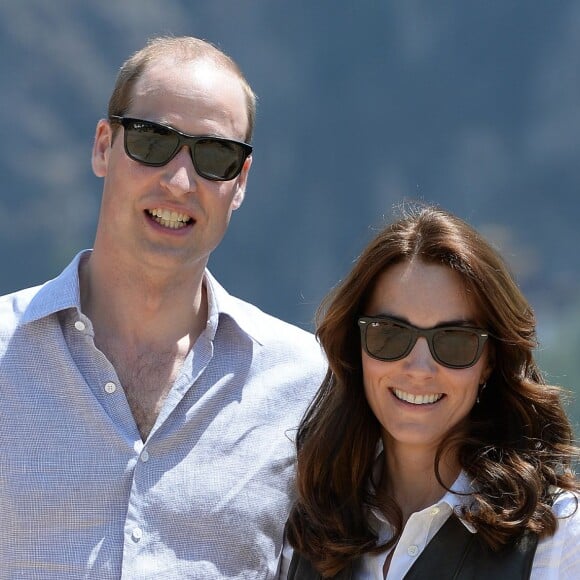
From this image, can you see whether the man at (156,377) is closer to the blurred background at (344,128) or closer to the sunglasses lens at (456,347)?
the sunglasses lens at (456,347)

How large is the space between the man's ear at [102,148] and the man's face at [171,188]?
0.03 meters

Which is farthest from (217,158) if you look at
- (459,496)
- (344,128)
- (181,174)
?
(344,128)

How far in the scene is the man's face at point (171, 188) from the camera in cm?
288

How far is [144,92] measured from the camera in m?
2.96

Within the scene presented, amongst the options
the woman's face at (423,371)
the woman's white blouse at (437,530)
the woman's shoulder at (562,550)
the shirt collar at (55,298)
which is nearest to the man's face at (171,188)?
the shirt collar at (55,298)

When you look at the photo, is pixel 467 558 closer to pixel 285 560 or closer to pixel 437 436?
pixel 437 436

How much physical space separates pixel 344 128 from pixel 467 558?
2800 millimetres

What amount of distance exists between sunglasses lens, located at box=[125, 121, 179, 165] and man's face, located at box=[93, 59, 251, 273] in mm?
19


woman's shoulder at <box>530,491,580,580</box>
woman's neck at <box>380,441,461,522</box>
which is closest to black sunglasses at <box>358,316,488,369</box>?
woman's neck at <box>380,441,461,522</box>

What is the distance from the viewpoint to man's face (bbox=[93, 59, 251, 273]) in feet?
9.46

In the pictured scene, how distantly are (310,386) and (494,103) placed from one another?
Result: 2.30 meters

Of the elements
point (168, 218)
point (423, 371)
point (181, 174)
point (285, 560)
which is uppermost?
point (181, 174)

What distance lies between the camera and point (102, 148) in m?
3.06

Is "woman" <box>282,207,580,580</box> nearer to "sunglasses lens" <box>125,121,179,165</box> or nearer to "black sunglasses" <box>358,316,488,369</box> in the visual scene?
"black sunglasses" <box>358,316,488,369</box>
